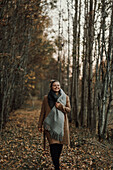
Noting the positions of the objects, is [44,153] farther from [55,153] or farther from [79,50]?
[79,50]

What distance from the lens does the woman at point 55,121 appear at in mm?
3273

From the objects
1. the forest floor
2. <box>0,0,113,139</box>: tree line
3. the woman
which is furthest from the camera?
<box>0,0,113,139</box>: tree line

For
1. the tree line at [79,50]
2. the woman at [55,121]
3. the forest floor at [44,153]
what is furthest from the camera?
the tree line at [79,50]

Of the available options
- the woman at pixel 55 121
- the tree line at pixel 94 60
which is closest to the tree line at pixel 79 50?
the tree line at pixel 94 60

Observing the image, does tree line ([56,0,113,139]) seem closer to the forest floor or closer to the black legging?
the forest floor

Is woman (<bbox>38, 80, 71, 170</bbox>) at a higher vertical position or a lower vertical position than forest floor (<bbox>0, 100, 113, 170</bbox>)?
higher

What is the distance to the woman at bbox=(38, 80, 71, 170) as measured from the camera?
3.27m

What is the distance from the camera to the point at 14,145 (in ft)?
16.5

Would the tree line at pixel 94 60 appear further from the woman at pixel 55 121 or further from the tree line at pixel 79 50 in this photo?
the woman at pixel 55 121

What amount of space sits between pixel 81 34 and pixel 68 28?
4.58 feet

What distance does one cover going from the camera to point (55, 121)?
10.7 ft

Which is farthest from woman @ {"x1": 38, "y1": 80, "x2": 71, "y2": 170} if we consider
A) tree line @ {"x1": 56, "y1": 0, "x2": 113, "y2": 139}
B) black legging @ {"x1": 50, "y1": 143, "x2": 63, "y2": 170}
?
tree line @ {"x1": 56, "y1": 0, "x2": 113, "y2": 139}

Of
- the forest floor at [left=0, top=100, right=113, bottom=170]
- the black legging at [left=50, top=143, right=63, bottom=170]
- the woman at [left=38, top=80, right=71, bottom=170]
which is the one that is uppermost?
the woman at [left=38, top=80, right=71, bottom=170]

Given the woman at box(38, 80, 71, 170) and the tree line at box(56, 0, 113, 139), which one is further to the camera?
the tree line at box(56, 0, 113, 139)
